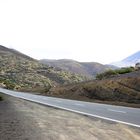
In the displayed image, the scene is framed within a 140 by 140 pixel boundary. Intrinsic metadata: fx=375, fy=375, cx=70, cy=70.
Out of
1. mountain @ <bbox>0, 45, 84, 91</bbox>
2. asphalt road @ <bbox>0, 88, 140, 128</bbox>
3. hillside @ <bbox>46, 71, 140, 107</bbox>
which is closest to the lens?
asphalt road @ <bbox>0, 88, 140, 128</bbox>

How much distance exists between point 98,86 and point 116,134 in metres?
30.9

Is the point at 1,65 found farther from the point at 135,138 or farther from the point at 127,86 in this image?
the point at 135,138

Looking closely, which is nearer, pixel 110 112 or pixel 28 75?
pixel 110 112

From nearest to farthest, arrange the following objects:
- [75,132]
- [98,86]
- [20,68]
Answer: [75,132] < [98,86] < [20,68]

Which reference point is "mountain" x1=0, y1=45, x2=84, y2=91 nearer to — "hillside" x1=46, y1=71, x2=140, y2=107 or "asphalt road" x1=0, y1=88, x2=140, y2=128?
"hillside" x1=46, y1=71, x2=140, y2=107

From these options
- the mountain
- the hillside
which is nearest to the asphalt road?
the hillside

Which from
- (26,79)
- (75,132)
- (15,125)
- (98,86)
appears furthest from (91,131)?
(26,79)

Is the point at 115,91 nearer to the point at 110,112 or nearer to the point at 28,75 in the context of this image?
the point at 110,112

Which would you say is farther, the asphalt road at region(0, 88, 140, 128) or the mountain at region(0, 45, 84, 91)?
the mountain at region(0, 45, 84, 91)

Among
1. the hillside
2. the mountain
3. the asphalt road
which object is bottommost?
the asphalt road

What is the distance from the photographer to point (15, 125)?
14617 mm

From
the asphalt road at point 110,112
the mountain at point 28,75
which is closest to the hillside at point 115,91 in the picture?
the asphalt road at point 110,112

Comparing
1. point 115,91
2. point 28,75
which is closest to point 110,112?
point 115,91

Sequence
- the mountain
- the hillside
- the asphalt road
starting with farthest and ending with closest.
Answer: the mountain, the hillside, the asphalt road
